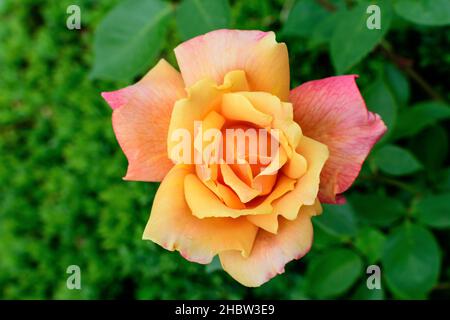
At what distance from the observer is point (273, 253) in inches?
28.9

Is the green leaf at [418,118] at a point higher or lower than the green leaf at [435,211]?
higher

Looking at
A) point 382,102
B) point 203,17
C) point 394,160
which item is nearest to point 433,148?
point 394,160

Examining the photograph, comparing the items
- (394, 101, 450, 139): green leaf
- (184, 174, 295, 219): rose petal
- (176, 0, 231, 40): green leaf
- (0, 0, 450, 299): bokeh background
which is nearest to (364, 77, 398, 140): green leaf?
(0, 0, 450, 299): bokeh background

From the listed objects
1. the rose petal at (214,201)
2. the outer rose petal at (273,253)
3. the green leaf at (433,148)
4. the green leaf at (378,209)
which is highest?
the rose petal at (214,201)

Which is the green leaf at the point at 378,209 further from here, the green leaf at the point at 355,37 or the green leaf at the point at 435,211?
the green leaf at the point at 355,37

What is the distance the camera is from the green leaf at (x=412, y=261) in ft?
3.76

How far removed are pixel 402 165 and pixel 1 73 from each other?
1.55m

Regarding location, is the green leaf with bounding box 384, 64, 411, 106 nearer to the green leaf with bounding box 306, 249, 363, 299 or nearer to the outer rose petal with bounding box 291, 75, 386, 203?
the green leaf with bounding box 306, 249, 363, 299

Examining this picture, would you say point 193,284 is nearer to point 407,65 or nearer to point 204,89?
point 407,65

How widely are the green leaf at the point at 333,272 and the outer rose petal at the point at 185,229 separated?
1.88 feet

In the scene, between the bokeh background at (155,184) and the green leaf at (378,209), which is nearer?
the bokeh background at (155,184)

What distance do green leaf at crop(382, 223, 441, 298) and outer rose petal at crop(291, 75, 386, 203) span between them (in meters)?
0.47

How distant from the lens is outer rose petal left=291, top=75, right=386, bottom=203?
2.42ft

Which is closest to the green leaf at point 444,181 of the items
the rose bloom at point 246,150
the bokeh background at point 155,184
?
the bokeh background at point 155,184
